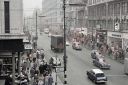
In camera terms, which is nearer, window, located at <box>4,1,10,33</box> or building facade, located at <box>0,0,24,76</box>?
building facade, located at <box>0,0,24,76</box>

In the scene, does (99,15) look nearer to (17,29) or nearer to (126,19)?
Result: (126,19)

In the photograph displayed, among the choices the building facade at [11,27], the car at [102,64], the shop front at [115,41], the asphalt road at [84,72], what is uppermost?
the building facade at [11,27]

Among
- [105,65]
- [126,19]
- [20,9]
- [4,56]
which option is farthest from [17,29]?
[126,19]

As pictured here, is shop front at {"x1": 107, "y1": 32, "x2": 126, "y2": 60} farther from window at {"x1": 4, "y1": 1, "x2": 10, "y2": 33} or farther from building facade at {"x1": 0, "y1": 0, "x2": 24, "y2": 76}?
window at {"x1": 4, "y1": 1, "x2": 10, "y2": 33}

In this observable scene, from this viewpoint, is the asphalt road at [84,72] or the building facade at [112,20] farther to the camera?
the building facade at [112,20]

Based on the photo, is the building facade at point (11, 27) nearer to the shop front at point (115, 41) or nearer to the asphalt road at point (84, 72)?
the asphalt road at point (84, 72)

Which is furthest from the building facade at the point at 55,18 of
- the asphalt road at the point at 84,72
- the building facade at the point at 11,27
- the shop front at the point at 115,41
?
the building facade at the point at 11,27

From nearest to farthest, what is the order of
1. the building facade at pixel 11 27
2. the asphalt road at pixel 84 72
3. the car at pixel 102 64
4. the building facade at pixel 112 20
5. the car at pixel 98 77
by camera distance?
the building facade at pixel 11 27 → the car at pixel 98 77 → the asphalt road at pixel 84 72 → the car at pixel 102 64 → the building facade at pixel 112 20

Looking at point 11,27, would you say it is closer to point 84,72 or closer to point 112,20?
point 84,72

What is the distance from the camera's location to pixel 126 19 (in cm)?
6806

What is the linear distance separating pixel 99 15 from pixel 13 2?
2463 inches

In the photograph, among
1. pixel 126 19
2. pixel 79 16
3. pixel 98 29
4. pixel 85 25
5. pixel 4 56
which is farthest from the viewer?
pixel 79 16

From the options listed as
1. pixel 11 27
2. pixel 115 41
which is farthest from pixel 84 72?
pixel 115 41

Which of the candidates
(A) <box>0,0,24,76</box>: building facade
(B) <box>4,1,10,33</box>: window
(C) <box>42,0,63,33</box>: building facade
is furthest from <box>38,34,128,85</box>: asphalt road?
(C) <box>42,0,63,33</box>: building facade
